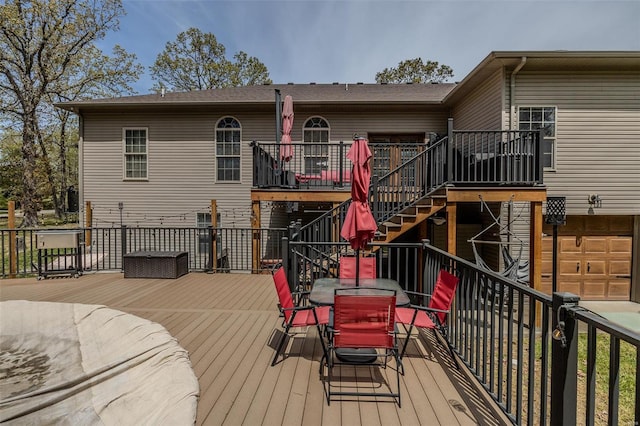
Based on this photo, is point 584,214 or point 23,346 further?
point 584,214

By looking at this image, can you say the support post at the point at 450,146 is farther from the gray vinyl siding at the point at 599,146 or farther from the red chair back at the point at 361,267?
the gray vinyl siding at the point at 599,146

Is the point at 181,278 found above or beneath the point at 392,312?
beneath

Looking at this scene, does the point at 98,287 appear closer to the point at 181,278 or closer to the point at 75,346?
the point at 181,278

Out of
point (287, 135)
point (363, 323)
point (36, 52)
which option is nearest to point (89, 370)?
point (363, 323)

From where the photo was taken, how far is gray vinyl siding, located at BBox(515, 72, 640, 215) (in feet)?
26.5

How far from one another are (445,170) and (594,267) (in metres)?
5.49

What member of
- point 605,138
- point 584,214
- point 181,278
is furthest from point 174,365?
point 605,138

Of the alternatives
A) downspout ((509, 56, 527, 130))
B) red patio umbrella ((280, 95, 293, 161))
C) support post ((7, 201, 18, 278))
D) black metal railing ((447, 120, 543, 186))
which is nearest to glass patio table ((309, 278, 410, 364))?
black metal railing ((447, 120, 543, 186))

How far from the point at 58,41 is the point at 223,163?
Answer: 1460 centimetres

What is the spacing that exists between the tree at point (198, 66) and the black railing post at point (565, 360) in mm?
27579

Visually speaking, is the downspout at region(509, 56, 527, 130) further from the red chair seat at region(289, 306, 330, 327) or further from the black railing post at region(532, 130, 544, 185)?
the red chair seat at region(289, 306, 330, 327)

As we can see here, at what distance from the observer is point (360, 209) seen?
3799mm

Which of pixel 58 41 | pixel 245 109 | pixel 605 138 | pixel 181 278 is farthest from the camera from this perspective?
pixel 58 41

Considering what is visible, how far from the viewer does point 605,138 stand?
26.6 feet
